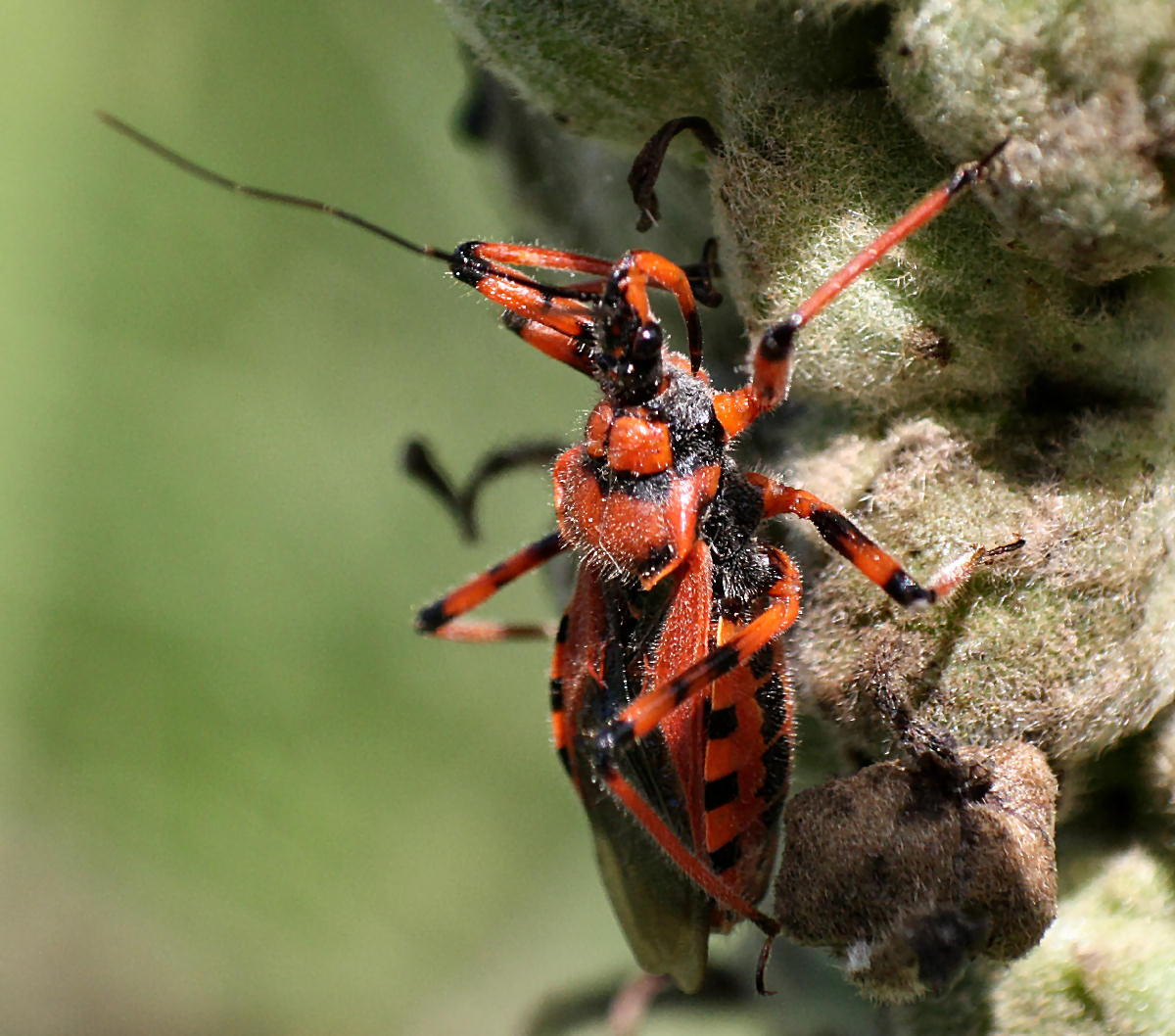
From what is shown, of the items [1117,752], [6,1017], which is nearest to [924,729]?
[1117,752]

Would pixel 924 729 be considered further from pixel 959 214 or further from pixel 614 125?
pixel 614 125

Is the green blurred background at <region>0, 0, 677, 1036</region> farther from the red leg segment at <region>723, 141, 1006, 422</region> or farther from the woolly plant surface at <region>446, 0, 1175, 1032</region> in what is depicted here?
the woolly plant surface at <region>446, 0, 1175, 1032</region>

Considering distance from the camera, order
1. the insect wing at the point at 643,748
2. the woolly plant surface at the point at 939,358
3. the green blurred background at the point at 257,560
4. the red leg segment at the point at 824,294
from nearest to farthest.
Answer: the red leg segment at the point at 824,294 → the woolly plant surface at the point at 939,358 → the insect wing at the point at 643,748 → the green blurred background at the point at 257,560

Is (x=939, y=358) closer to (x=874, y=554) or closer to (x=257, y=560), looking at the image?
(x=874, y=554)

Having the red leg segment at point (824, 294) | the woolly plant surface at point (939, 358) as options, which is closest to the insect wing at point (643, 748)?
the red leg segment at point (824, 294)

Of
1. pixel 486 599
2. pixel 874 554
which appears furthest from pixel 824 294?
pixel 486 599

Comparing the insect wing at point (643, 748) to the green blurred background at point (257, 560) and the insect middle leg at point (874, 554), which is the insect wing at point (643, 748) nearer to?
the insect middle leg at point (874, 554)
